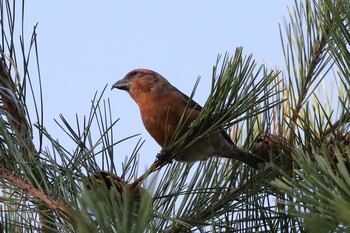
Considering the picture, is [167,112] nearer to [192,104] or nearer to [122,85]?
[192,104]

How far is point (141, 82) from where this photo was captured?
169 inches

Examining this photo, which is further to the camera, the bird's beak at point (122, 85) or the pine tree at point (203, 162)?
the bird's beak at point (122, 85)

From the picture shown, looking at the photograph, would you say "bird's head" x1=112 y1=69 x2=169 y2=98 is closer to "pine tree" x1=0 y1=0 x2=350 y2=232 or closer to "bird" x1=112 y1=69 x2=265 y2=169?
"bird" x1=112 y1=69 x2=265 y2=169

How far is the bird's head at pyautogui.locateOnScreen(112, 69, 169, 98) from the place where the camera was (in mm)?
4125

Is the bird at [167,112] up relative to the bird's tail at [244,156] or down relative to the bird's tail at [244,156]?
up

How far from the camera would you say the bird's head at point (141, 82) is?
412 centimetres

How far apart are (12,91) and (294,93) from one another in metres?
1.21

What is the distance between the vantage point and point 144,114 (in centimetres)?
380

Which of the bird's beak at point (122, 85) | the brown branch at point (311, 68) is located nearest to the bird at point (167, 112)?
the bird's beak at point (122, 85)

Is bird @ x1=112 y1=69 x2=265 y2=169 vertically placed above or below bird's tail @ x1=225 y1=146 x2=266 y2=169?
above

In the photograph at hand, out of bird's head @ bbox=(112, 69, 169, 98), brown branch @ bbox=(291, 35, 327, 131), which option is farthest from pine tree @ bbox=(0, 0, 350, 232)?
bird's head @ bbox=(112, 69, 169, 98)

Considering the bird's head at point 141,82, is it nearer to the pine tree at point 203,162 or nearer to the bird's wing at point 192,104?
the bird's wing at point 192,104

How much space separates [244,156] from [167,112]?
1.26ft

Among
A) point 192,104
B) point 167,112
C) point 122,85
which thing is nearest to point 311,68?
point 167,112
